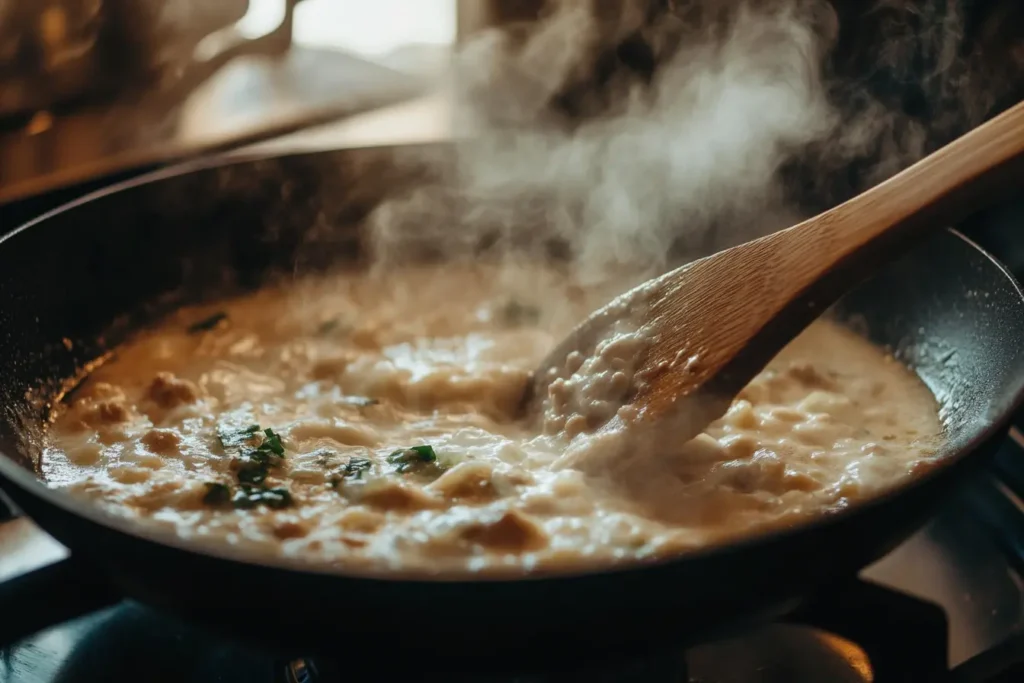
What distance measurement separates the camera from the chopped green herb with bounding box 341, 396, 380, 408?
164cm

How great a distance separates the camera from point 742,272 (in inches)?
56.7

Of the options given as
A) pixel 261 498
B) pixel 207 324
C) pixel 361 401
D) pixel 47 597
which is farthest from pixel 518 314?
pixel 47 597

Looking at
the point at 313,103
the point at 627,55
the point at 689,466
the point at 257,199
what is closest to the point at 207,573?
the point at 689,466

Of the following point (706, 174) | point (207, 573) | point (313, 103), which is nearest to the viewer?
point (207, 573)

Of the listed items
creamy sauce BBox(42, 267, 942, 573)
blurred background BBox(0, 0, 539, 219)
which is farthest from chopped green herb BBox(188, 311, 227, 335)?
blurred background BBox(0, 0, 539, 219)

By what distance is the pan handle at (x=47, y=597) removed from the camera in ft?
3.81

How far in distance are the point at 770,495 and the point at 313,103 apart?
1.83m

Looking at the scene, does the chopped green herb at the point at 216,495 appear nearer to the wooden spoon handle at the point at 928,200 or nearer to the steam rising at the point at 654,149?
the wooden spoon handle at the point at 928,200

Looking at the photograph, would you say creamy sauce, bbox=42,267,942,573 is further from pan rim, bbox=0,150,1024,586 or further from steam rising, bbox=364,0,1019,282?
steam rising, bbox=364,0,1019,282

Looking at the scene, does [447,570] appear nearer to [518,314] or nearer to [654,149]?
[518,314]

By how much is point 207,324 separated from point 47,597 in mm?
817

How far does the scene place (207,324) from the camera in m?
1.93

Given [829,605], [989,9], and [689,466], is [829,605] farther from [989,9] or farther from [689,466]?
[989,9]

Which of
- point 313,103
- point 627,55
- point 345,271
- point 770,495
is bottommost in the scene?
point 770,495
